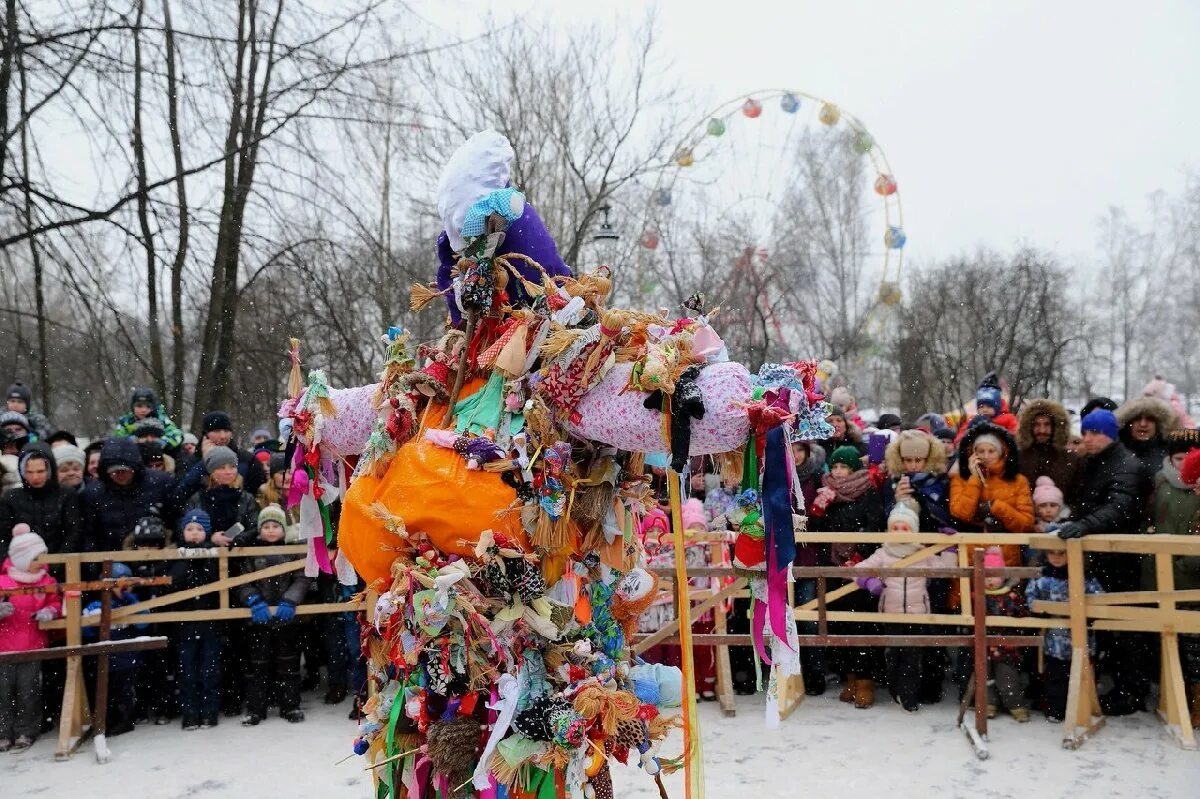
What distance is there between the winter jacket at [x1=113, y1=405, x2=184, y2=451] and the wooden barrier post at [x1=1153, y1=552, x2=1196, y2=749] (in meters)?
6.45

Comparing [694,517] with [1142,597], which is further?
[694,517]

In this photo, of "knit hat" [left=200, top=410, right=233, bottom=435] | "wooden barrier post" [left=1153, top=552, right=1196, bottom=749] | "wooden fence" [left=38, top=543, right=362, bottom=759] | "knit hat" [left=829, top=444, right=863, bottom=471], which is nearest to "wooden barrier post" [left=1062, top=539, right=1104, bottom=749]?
"wooden barrier post" [left=1153, top=552, right=1196, bottom=749]

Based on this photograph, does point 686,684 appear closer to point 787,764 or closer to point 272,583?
point 787,764

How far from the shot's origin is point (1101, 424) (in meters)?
6.10

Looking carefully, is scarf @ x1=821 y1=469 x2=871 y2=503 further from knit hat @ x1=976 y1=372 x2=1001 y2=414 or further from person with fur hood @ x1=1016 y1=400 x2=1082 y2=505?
knit hat @ x1=976 y1=372 x2=1001 y2=414

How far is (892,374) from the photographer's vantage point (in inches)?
1033

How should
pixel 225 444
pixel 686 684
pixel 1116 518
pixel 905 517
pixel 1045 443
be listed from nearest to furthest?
pixel 686 684 < pixel 1116 518 < pixel 905 517 < pixel 1045 443 < pixel 225 444

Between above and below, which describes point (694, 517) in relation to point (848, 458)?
below

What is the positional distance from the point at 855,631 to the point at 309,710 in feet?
11.3

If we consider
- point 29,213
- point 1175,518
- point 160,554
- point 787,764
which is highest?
point 29,213

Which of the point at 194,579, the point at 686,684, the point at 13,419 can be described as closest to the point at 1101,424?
the point at 686,684

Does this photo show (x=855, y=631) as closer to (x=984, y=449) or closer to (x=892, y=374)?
(x=984, y=449)

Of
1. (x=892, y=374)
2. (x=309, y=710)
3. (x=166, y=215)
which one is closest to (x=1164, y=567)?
(x=309, y=710)

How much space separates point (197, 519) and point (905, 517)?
4.27m
